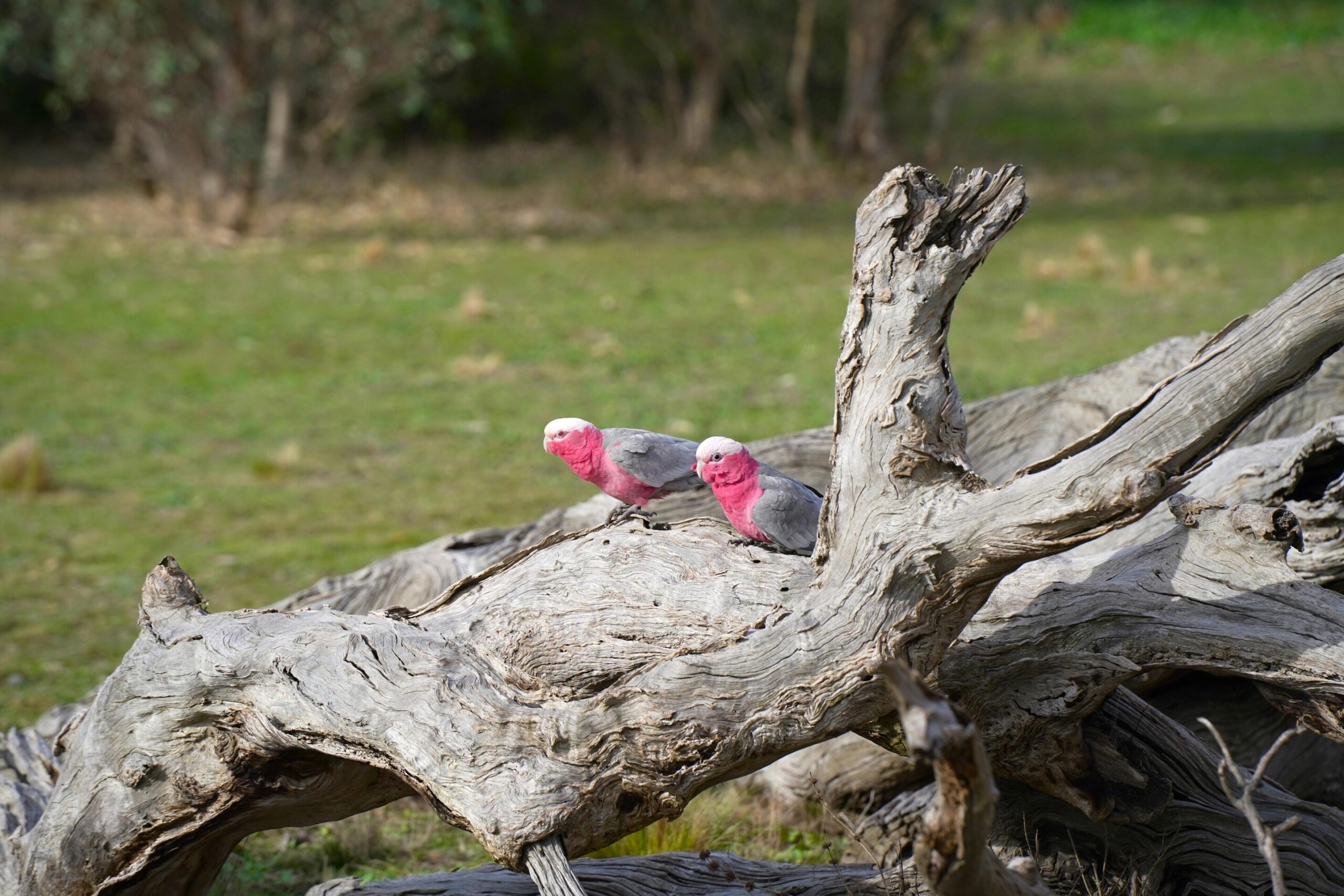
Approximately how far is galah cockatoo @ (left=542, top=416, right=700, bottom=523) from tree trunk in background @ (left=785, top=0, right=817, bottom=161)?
23.5 meters

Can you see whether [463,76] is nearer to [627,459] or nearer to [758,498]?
[627,459]

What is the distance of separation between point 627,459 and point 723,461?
0.42 m

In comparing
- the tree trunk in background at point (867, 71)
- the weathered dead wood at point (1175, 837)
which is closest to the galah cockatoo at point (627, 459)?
the weathered dead wood at point (1175, 837)

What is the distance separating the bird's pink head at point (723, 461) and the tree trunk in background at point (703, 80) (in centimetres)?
2440

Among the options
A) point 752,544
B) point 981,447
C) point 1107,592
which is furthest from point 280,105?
point 1107,592

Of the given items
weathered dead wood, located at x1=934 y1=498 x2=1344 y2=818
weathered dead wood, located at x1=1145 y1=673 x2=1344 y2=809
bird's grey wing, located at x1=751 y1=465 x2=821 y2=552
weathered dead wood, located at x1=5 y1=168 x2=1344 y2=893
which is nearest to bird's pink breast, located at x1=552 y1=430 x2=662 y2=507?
weathered dead wood, located at x1=5 y1=168 x2=1344 y2=893

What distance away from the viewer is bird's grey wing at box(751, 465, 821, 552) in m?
3.79

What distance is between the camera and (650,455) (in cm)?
405

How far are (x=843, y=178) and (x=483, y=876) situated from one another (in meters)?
24.1

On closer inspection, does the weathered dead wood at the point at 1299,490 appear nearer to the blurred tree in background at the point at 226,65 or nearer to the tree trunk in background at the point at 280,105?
the blurred tree in background at the point at 226,65

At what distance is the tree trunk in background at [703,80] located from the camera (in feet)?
87.9

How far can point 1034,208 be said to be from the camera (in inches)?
899

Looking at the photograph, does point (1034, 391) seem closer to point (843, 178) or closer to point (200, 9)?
point (200, 9)

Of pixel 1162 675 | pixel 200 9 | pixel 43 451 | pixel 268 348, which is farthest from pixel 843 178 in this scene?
pixel 1162 675
